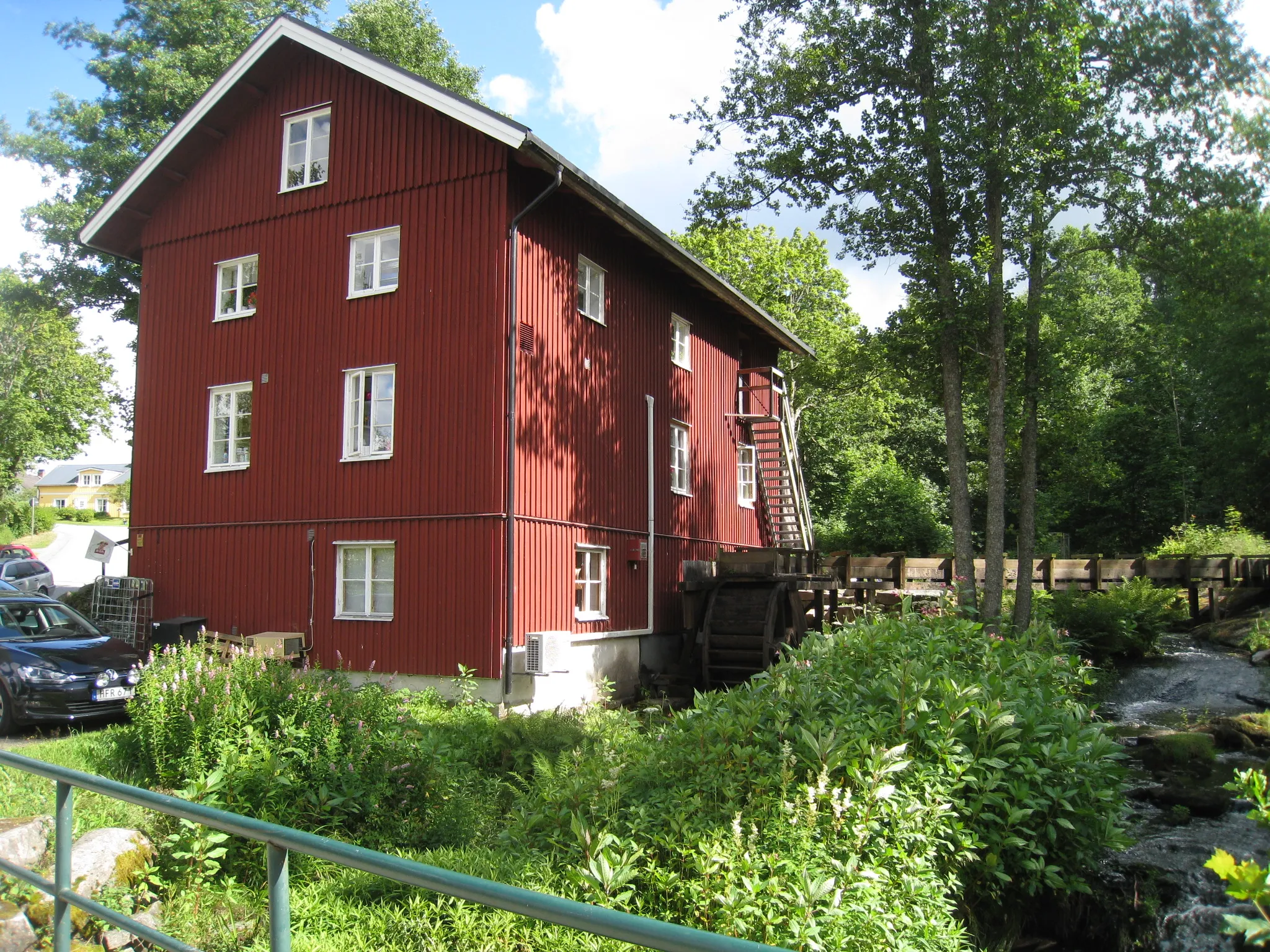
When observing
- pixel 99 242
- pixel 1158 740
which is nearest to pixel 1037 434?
pixel 1158 740

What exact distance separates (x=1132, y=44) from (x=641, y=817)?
19.6 m

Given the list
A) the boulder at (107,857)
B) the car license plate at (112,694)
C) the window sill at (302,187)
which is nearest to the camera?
the boulder at (107,857)

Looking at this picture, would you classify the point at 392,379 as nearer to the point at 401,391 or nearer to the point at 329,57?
the point at 401,391

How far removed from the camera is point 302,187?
16516 mm

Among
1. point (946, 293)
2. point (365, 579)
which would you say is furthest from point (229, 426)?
point (946, 293)

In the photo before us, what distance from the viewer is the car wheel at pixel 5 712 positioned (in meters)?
11.3

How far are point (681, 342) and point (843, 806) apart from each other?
51.5 ft

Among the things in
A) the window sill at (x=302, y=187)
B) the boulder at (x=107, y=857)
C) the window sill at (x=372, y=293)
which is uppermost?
the window sill at (x=302, y=187)

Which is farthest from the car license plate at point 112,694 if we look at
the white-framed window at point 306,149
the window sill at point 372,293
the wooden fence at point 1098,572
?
the wooden fence at point 1098,572

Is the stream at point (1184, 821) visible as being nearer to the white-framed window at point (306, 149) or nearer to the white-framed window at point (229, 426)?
the white-framed window at point (229, 426)

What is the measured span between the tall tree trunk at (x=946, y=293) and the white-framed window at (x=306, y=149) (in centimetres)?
1124

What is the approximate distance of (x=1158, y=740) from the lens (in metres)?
13.1

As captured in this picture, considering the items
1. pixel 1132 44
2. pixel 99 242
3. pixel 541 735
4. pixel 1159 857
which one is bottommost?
pixel 1159 857

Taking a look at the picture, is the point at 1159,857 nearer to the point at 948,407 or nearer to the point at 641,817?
the point at 641,817
